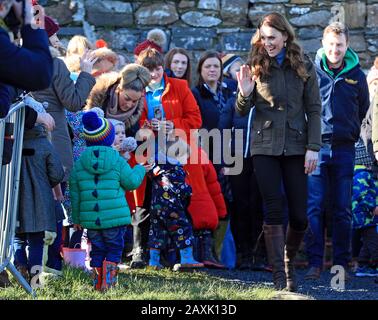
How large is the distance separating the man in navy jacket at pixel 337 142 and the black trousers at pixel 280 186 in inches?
54.4

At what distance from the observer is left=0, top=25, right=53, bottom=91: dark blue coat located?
439 cm

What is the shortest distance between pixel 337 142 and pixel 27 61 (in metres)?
4.09

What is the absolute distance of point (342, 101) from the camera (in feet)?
26.1

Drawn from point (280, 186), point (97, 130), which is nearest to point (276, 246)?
point (280, 186)

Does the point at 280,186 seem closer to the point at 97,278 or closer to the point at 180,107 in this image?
the point at 97,278

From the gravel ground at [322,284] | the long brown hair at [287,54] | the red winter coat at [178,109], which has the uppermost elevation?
the long brown hair at [287,54]

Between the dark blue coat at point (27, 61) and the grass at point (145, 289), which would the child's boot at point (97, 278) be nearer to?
the grass at point (145, 289)

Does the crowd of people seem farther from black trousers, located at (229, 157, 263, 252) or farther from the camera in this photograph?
the camera

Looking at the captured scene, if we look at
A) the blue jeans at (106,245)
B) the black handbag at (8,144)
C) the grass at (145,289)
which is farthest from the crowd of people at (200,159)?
the black handbag at (8,144)

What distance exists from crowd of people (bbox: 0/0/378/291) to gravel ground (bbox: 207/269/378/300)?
17 cm

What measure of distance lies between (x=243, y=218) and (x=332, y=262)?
87cm

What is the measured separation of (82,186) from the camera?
641 centimetres

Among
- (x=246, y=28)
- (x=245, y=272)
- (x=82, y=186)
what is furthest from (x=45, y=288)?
(x=246, y=28)

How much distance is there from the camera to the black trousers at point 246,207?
332 inches
